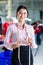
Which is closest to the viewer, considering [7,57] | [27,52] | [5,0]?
[27,52]

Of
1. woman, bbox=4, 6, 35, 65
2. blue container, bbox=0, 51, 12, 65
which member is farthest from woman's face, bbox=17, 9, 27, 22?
blue container, bbox=0, 51, 12, 65

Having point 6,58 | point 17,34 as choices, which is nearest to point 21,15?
point 17,34

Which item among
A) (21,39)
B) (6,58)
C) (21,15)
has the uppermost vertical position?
(21,15)

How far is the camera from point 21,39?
1.56 meters

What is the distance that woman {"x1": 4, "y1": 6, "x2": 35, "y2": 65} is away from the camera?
1533 millimetres

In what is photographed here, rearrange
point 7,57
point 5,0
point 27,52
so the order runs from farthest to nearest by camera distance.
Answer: point 5,0 < point 7,57 < point 27,52

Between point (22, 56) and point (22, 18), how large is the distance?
1.04 feet

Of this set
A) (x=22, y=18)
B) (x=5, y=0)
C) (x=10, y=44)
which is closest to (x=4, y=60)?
(x=10, y=44)

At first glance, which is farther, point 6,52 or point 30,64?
point 6,52

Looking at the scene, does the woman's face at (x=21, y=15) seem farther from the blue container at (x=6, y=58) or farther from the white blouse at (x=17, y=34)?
the blue container at (x=6, y=58)

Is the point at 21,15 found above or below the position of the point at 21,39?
above

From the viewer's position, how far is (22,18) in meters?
1.60

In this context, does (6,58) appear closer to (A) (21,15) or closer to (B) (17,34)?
(B) (17,34)

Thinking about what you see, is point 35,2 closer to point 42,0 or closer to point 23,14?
point 42,0
